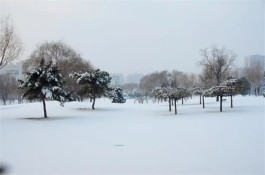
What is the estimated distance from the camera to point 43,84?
1744 centimetres

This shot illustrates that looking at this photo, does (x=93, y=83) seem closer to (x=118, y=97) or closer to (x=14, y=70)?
→ (x=118, y=97)

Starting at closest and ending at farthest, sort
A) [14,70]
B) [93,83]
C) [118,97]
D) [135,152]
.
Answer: [135,152], [93,83], [118,97], [14,70]

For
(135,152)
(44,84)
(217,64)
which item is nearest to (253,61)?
(217,64)

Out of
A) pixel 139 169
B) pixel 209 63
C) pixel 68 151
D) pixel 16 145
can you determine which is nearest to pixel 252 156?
pixel 139 169

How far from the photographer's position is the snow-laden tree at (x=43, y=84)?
1725cm

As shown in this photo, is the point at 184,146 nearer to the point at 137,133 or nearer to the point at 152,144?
the point at 152,144

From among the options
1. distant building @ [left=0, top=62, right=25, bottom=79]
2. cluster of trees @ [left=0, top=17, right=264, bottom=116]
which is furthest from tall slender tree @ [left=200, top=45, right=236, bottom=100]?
distant building @ [left=0, top=62, right=25, bottom=79]

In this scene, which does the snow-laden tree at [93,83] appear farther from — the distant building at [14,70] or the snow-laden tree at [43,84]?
the distant building at [14,70]

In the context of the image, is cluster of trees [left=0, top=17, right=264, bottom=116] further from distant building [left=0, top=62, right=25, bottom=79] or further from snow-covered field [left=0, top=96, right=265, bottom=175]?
snow-covered field [left=0, top=96, right=265, bottom=175]

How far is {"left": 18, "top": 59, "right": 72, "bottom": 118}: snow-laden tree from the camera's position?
1725cm

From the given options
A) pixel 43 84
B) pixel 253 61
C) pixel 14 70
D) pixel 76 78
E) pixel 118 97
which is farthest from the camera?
pixel 253 61

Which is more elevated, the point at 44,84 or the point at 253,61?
the point at 253,61

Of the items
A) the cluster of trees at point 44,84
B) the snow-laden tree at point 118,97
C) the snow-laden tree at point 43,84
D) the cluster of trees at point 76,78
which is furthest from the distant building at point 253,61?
the snow-laden tree at point 43,84

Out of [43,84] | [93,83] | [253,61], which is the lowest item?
[43,84]
